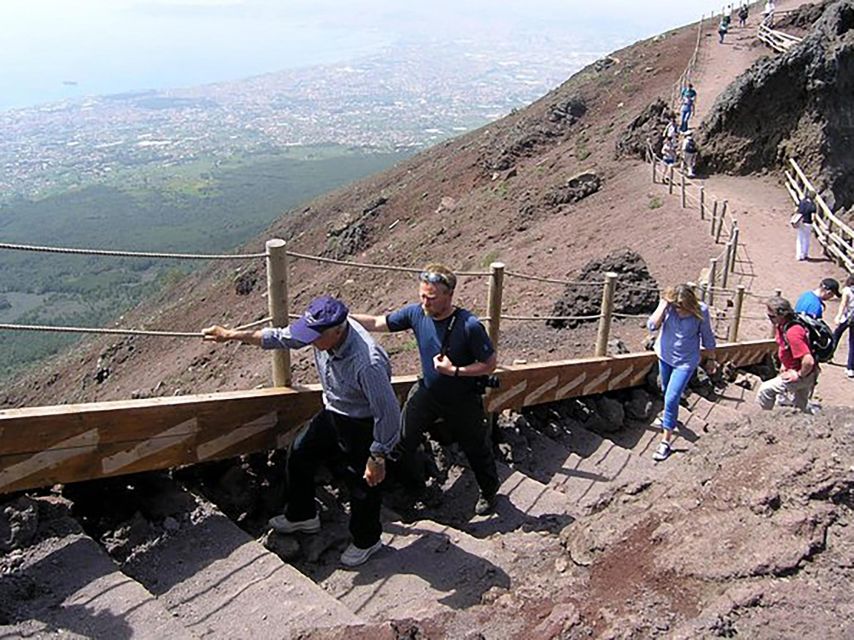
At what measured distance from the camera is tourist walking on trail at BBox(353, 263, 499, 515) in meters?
4.64

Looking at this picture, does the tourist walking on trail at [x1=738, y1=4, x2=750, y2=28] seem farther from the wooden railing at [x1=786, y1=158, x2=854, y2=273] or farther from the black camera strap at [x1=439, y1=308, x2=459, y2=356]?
the black camera strap at [x1=439, y1=308, x2=459, y2=356]

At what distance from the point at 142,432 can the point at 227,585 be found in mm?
1052

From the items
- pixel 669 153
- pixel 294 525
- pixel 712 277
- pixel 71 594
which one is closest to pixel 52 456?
pixel 71 594

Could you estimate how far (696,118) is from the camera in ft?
76.8

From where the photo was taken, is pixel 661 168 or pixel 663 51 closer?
pixel 661 168

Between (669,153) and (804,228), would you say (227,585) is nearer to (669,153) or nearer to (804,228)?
(804,228)

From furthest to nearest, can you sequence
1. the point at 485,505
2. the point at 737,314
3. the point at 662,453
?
1. the point at 737,314
2. the point at 662,453
3. the point at 485,505

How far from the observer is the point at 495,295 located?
620cm

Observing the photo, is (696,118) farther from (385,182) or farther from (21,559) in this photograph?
(21,559)

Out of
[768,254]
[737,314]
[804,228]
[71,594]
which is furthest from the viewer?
[768,254]

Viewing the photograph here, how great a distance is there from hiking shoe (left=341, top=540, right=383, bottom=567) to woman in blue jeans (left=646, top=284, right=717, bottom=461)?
10.4 ft

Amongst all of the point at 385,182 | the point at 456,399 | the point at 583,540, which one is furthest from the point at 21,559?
the point at 385,182

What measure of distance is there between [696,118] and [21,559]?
2358cm

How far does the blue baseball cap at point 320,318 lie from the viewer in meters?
3.90
